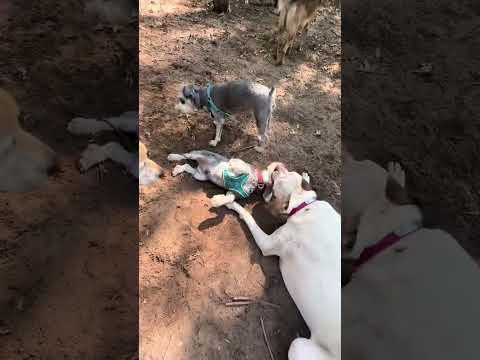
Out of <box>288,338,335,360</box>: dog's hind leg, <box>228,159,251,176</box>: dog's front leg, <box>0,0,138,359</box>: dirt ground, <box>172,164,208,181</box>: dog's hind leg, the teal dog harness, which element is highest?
<box>0,0,138,359</box>: dirt ground

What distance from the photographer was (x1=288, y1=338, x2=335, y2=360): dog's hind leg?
61.1 inches

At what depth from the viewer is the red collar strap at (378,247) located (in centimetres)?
73

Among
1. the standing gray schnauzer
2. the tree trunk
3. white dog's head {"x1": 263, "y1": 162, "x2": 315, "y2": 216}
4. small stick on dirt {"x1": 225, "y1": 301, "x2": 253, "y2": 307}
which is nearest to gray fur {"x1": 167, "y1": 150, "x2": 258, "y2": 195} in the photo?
white dog's head {"x1": 263, "y1": 162, "x2": 315, "y2": 216}

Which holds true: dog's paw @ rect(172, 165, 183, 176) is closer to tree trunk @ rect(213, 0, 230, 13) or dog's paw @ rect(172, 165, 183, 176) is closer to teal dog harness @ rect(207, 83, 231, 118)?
teal dog harness @ rect(207, 83, 231, 118)

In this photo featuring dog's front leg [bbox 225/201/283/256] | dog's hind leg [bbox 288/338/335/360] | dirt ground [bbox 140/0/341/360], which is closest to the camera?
dog's hind leg [bbox 288/338/335/360]

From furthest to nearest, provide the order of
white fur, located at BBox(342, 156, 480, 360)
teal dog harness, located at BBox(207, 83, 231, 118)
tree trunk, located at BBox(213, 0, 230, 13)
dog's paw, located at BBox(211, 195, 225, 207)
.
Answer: tree trunk, located at BBox(213, 0, 230, 13) < teal dog harness, located at BBox(207, 83, 231, 118) < dog's paw, located at BBox(211, 195, 225, 207) < white fur, located at BBox(342, 156, 480, 360)

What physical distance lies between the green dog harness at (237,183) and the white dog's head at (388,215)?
1455mm

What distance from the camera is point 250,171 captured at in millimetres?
2242

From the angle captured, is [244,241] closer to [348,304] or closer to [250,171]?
[250,171]

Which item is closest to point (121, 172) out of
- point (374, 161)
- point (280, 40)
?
point (374, 161)

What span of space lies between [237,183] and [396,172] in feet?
4.86

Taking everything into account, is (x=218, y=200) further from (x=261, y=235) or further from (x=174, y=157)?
(x=174, y=157)

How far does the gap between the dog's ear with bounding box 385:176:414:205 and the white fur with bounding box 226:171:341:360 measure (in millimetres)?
689

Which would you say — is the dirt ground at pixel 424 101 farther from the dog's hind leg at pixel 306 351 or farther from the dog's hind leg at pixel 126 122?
the dog's hind leg at pixel 306 351
